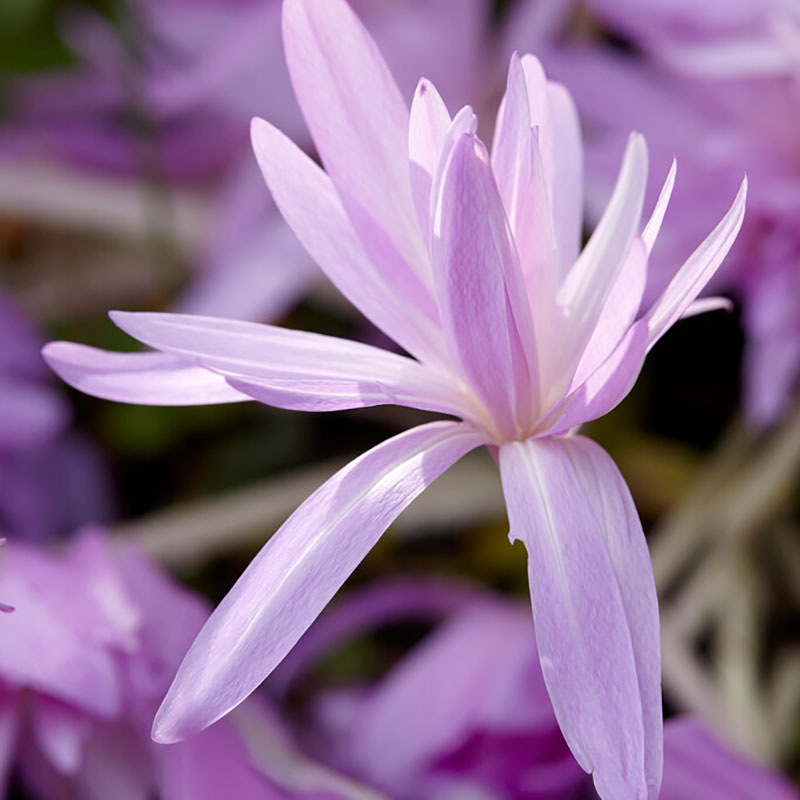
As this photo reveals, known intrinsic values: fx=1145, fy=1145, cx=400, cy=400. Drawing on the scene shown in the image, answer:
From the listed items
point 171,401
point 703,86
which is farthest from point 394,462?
point 703,86

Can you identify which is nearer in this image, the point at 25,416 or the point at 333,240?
the point at 333,240

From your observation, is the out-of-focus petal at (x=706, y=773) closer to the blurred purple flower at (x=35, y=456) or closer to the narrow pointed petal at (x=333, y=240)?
the narrow pointed petal at (x=333, y=240)

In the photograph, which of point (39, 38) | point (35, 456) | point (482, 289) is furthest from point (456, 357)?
point (39, 38)

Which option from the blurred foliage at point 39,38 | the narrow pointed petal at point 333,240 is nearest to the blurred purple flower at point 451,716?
the narrow pointed petal at point 333,240

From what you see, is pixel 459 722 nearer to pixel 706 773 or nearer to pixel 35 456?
pixel 706 773

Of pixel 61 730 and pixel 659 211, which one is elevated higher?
pixel 659 211

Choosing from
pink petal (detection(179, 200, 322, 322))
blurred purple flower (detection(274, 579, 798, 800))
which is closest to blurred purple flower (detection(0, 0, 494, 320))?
pink petal (detection(179, 200, 322, 322))

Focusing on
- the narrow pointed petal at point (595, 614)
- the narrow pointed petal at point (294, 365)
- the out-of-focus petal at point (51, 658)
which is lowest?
the out-of-focus petal at point (51, 658)
